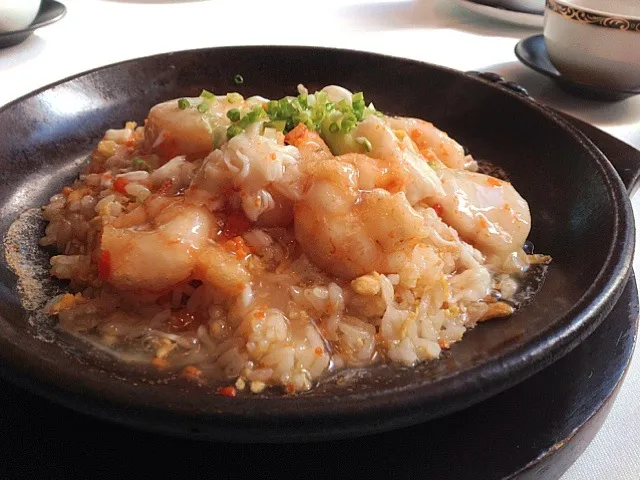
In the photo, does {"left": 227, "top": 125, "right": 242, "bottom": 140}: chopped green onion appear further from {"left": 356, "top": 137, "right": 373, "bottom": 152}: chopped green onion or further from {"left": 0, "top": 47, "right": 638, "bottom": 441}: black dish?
{"left": 0, "top": 47, "right": 638, "bottom": 441}: black dish

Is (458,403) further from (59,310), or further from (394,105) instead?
(394,105)

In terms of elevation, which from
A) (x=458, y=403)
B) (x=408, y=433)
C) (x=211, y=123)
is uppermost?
(x=211, y=123)

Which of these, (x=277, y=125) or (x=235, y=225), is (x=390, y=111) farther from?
(x=235, y=225)

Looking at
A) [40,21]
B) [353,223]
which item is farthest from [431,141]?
[40,21]

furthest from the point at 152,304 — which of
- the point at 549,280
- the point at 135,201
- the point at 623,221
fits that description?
the point at 623,221

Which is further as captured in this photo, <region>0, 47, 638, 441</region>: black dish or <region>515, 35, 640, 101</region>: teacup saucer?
<region>515, 35, 640, 101</region>: teacup saucer

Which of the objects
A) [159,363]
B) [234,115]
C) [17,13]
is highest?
[234,115]

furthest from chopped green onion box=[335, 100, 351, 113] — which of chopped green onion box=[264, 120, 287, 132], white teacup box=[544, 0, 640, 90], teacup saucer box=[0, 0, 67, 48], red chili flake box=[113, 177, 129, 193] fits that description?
teacup saucer box=[0, 0, 67, 48]
